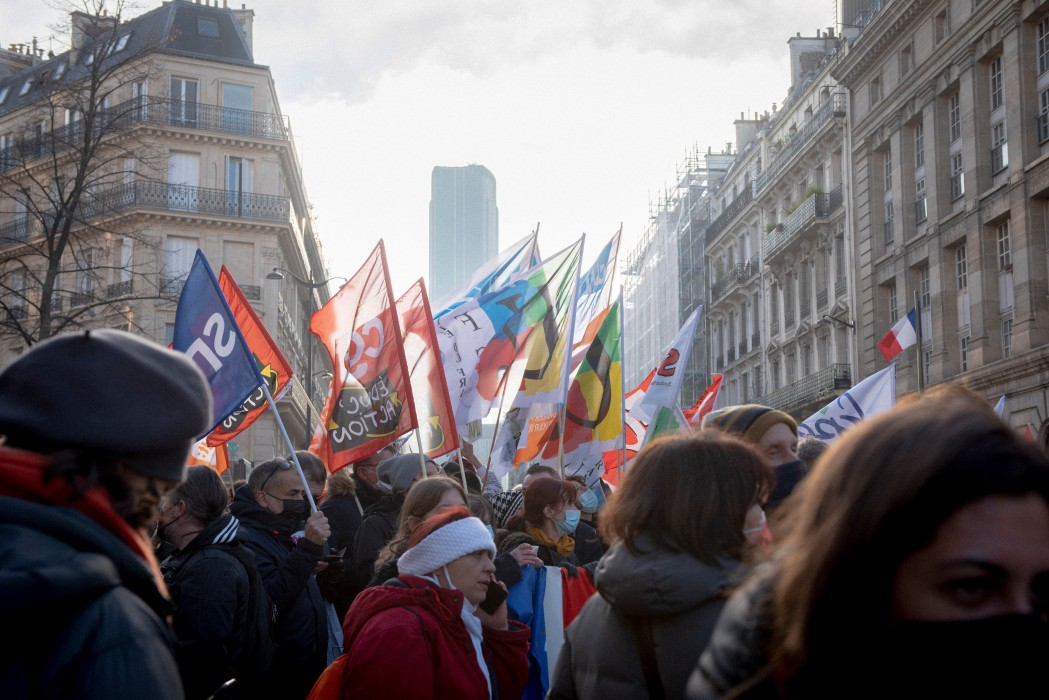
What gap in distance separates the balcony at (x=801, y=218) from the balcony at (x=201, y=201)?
730 inches

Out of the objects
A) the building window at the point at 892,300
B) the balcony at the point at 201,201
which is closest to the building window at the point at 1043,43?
the building window at the point at 892,300

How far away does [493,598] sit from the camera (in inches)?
189

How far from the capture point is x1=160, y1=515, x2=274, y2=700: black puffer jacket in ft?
16.3

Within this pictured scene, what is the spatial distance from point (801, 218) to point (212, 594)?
42.1 m

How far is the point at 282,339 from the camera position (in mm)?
50438

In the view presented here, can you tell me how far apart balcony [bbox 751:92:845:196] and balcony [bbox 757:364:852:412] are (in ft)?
27.4

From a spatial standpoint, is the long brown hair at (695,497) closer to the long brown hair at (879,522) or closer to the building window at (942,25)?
the long brown hair at (879,522)

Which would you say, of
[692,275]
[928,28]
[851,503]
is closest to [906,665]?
[851,503]

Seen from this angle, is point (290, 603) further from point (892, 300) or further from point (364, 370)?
point (892, 300)

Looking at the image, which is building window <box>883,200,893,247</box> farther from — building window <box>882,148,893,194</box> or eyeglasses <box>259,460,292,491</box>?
eyeglasses <box>259,460,292,491</box>

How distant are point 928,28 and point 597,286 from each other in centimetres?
2367

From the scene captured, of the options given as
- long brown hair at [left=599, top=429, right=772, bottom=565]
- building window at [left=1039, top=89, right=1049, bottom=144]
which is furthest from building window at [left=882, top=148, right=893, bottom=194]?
long brown hair at [left=599, top=429, right=772, bottom=565]

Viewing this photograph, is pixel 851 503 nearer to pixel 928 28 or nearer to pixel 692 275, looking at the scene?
pixel 928 28

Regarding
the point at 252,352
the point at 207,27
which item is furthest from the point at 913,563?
the point at 207,27
